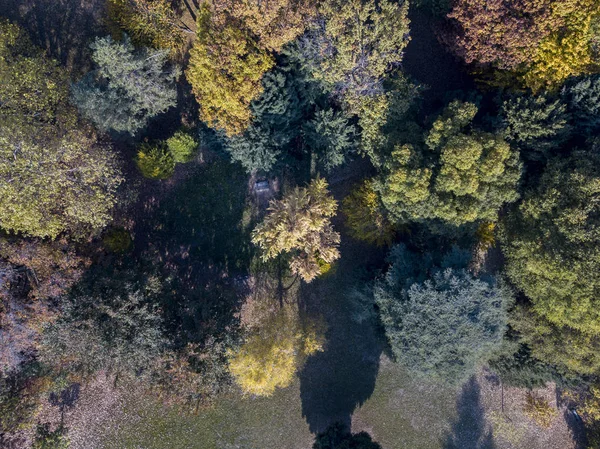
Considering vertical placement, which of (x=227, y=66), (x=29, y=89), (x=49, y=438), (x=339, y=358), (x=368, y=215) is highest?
(x=29, y=89)

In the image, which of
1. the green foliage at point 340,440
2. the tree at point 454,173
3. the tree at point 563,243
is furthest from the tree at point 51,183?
the tree at point 563,243

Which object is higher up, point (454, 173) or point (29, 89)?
point (29, 89)

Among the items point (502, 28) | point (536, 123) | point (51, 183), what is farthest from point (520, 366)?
point (51, 183)

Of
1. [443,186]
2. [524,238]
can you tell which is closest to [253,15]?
[443,186]

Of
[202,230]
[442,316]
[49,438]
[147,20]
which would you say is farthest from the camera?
[202,230]

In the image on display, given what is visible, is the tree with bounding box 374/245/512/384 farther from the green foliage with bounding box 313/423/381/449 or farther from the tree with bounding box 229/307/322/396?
the green foliage with bounding box 313/423/381/449

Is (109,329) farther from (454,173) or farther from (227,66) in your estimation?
(454,173)

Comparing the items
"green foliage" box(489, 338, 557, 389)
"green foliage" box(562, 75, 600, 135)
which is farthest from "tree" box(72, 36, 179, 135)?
"green foliage" box(489, 338, 557, 389)

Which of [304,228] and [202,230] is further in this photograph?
[202,230]
